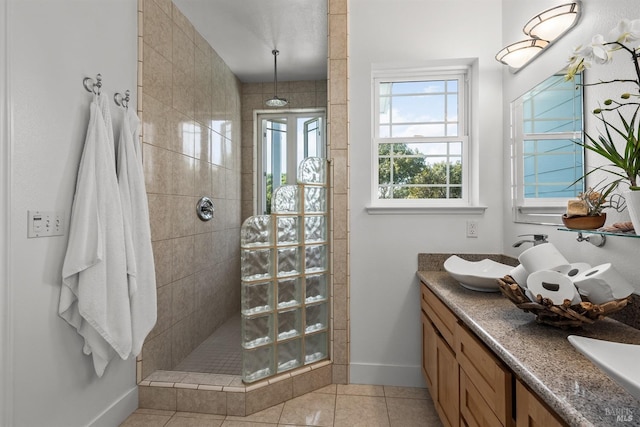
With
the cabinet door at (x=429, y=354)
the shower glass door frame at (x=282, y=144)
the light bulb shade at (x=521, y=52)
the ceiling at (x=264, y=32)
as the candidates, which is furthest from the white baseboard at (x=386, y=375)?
the ceiling at (x=264, y=32)

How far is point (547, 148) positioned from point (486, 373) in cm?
123

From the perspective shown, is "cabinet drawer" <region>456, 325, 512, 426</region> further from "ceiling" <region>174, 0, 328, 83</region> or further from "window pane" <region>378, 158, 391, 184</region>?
"ceiling" <region>174, 0, 328, 83</region>

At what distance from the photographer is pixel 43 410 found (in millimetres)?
1368

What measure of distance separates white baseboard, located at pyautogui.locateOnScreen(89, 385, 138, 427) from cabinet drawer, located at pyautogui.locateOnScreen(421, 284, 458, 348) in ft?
5.87

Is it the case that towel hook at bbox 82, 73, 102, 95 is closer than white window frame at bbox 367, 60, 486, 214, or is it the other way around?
towel hook at bbox 82, 73, 102, 95

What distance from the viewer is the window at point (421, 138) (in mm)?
2295

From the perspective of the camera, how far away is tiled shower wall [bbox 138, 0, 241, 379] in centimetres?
216

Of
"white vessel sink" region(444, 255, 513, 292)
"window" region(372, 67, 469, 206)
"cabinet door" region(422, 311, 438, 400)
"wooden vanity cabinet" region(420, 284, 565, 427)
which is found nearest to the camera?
"wooden vanity cabinet" region(420, 284, 565, 427)

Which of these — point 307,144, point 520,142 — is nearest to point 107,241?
point 520,142

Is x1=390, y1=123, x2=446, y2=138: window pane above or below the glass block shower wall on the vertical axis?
above

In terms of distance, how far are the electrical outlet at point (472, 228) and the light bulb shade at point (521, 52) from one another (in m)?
0.96

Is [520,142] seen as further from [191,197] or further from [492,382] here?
[191,197]

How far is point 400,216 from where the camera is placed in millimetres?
2209

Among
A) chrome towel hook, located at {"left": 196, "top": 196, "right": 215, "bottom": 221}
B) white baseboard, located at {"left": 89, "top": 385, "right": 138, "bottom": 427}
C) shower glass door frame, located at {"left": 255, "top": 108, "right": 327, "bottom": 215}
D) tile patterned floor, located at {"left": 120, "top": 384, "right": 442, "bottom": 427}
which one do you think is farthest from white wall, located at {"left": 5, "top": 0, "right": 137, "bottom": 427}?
shower glass door frame, located at {"left": 255, "top": 108, "right": 327, "bottom": 215}
